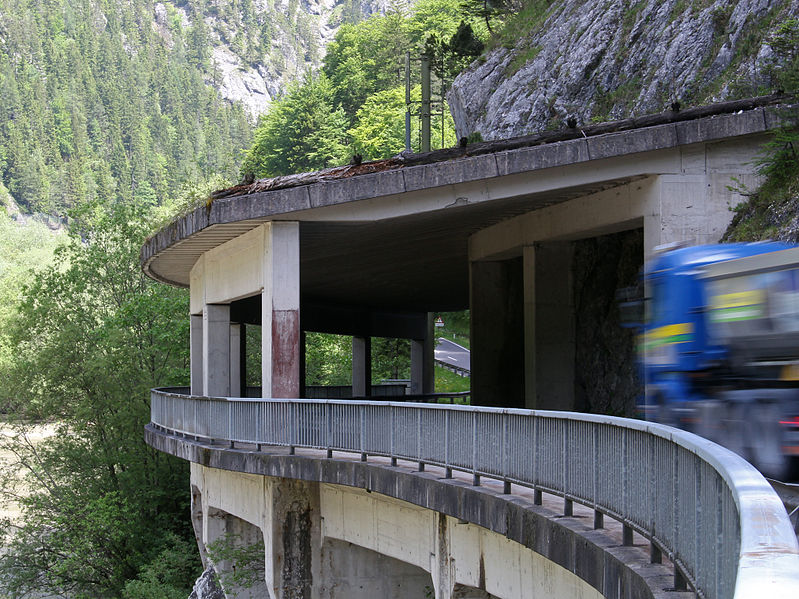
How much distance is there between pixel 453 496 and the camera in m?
11.5

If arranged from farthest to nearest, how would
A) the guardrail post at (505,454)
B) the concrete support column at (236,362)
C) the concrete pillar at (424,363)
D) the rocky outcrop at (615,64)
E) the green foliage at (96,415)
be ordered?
the concrete pillar at (424,363) < the green foliage at (96,415) < the concrete support column at (236,362) < the rocky outcrop at (615,64) < the guardrail post at (505,454)

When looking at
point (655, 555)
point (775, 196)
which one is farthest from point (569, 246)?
point (655, 555)

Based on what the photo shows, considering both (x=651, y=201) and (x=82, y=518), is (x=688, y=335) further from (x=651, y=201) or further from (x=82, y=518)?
(x=82, y=518)

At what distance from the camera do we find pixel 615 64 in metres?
31.5

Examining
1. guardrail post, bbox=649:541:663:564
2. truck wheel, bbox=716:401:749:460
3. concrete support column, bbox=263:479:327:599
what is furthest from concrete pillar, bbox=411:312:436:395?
guardrail post, bbox=649:541:663:564

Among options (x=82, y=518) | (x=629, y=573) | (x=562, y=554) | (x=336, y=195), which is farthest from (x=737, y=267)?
(x=82, y=518)

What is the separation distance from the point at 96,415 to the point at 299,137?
69652mm

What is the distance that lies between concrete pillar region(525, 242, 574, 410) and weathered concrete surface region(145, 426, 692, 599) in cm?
674

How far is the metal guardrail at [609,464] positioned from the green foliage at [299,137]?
277 feet

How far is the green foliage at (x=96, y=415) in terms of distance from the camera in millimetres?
33281

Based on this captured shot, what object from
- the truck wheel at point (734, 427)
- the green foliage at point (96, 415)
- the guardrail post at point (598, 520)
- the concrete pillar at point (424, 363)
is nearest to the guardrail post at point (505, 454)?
the guardrail post at point (598, 520)

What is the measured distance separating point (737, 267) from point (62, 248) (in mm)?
34187

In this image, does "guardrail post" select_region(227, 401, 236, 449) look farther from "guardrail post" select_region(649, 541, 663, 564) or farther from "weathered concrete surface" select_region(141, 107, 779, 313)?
"guardrail post" select_region(649, 541, 663, 564)

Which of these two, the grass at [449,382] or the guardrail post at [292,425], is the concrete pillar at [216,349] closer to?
the guardrail post at [292,425]
